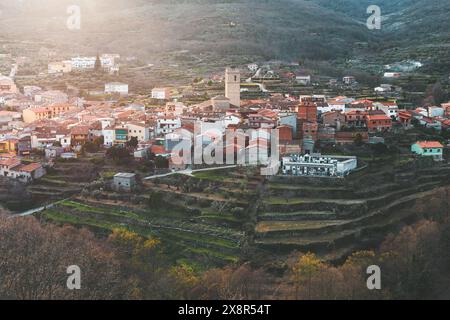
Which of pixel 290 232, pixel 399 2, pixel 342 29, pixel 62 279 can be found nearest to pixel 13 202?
pixel 62 279

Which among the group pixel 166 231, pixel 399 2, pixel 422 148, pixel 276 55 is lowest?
pixel 166 231

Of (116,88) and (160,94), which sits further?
(116,88)

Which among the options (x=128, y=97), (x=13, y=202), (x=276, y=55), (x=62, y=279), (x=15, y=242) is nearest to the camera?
(x=62, y=279)

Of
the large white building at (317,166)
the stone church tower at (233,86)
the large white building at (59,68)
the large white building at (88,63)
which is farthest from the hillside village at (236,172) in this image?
the large white building at (88,63)

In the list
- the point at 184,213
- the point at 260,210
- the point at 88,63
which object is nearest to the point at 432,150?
the point at 260,210

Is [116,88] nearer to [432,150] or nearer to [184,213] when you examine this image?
[184,213]

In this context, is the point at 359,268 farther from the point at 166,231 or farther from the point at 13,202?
the point at 13,202

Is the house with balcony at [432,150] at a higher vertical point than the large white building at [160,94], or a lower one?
lower

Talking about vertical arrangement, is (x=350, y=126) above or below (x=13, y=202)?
above

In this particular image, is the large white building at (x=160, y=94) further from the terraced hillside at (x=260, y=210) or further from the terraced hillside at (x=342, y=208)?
the terraced hillside at (x=342, y=208)
